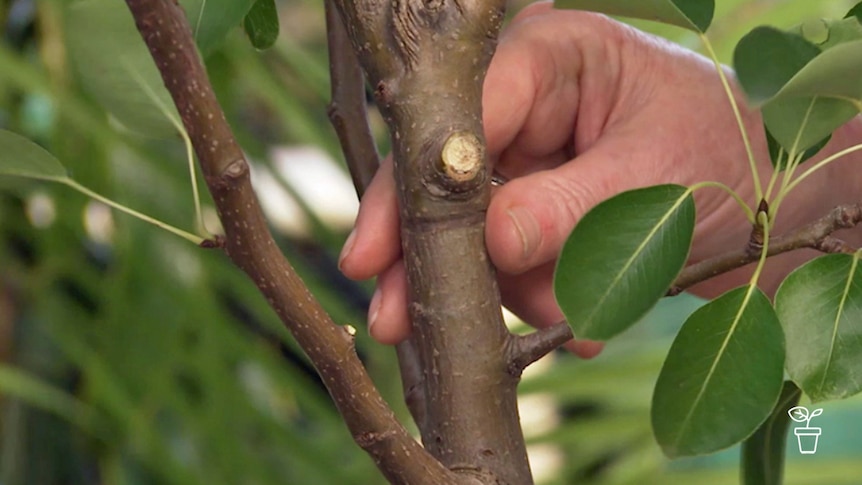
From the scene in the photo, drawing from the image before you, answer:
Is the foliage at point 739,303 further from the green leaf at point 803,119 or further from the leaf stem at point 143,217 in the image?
the leaf stem at point 143,217

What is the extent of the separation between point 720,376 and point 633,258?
0.04m

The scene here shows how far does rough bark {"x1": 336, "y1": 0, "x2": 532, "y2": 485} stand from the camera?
359mm

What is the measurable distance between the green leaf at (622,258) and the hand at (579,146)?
7cm

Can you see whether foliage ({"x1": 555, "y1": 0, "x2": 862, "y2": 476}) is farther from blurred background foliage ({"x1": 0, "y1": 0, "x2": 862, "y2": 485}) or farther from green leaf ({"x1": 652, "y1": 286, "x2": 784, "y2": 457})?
blurred background foliage ({"x1": 0, "y1": 0, "x2": 862, "y2": 485})

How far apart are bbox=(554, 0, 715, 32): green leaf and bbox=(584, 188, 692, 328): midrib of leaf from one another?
0.05 m

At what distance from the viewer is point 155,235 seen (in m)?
0.95

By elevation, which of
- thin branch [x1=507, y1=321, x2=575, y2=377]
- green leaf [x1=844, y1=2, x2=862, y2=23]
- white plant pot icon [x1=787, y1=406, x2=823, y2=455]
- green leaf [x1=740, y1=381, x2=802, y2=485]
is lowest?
white plant pot icon [x1=787, y1=406, x2=823, y2=455]

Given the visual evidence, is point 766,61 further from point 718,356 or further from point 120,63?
point 120,63

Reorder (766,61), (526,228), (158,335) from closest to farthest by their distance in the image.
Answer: (766,61)
(526,228)
(158,335)

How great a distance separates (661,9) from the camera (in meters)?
0.32

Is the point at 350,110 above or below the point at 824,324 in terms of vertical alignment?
above

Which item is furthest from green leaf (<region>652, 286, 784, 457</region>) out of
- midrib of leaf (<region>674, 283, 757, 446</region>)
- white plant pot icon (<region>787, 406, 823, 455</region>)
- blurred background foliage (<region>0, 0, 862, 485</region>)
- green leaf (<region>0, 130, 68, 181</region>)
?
blurred background foliage (<region>0, 0, 862, 485</region>)

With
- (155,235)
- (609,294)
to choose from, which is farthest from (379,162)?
(155,235)

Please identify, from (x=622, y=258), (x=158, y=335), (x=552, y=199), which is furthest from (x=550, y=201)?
(x=158, y=335)
